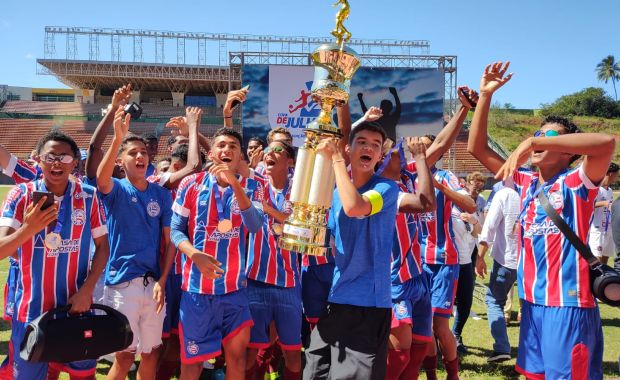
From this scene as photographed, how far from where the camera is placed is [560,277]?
3.07 metres

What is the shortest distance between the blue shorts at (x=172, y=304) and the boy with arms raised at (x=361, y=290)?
1750 mm

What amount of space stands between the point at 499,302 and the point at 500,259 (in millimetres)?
595

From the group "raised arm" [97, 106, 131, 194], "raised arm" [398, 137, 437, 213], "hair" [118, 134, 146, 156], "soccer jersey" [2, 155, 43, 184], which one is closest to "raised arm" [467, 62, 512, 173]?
"raised arm" [398, 137, 437, 213]

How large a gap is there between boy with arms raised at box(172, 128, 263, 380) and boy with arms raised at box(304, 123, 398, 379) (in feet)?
2.58

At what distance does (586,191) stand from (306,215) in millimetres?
1721

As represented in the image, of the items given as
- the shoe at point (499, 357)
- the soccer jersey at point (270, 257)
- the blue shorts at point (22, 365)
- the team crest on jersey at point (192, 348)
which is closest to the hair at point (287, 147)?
the soccer jersey at point (270, 257)

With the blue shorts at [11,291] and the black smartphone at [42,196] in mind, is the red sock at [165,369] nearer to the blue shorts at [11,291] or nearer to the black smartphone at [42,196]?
the blue shorts at [11,291]

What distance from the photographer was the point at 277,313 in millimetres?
4168

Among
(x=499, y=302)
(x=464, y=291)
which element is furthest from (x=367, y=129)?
(x=499, y=302)

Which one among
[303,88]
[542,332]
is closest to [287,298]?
[542,332]

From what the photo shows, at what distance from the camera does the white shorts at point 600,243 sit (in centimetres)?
867

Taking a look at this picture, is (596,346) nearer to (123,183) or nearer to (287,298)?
(287,298)

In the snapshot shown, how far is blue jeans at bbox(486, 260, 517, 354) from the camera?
17.7 feet

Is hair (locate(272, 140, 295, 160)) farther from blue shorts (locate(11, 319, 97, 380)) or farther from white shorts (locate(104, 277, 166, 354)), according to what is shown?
blue shorts (locate(11, 319, 97, 380))
